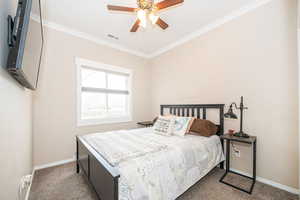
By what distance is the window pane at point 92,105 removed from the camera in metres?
2.96

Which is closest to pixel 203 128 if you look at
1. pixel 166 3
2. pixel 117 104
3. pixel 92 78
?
pixel 166 3

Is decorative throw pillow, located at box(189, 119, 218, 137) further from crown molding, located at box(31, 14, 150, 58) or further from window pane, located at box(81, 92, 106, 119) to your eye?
crown molding, located at box(31, 14, 150, 58)

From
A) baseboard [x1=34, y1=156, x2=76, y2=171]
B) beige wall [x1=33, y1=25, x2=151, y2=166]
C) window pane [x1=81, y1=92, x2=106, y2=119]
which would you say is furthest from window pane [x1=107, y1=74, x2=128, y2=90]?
baseboard [x1=34, y1=156, x2=76, y2=171]

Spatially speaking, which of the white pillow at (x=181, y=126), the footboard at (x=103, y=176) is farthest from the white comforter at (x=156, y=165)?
the white pillow at (x=181, y=126)

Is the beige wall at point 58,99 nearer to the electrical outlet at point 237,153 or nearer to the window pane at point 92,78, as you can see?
the window pane at point 92,78

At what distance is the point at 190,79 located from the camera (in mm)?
2971

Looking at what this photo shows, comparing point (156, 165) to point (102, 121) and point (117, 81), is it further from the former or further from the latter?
point (117, 81)

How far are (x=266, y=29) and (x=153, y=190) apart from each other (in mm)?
2738

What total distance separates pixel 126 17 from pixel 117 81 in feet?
5.24

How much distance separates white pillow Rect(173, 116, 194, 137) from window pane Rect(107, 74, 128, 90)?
188 cm

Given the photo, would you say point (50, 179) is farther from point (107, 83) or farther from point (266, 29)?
point (266, 29)

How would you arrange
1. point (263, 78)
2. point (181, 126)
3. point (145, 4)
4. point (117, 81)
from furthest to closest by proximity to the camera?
point (117, 81) < point (181, 126) < point (263, 78) < point (145, 4)

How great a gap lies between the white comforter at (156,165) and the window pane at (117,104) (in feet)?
4.75

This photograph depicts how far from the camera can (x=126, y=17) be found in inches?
94.3
